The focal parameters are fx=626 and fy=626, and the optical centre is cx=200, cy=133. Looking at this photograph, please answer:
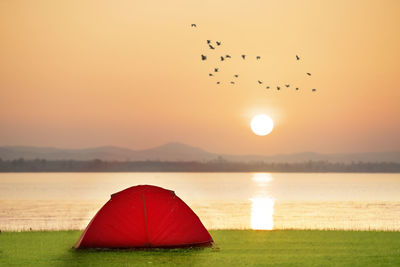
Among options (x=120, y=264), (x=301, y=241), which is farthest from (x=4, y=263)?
(x=301, y=241)

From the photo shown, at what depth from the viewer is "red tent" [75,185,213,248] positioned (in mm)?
18828

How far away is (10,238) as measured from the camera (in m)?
22.6

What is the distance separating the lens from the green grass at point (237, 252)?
55.7 ft

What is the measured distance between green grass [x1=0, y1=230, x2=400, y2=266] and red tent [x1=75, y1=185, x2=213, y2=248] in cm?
40

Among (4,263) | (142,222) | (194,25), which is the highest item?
(194,25)

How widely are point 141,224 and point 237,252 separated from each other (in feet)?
9.97

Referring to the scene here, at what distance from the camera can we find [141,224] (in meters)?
19.0

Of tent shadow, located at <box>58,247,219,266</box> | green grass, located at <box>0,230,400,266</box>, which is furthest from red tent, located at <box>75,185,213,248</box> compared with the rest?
green grass, located at <box>0,230,400,266</box>

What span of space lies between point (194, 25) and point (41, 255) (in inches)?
445

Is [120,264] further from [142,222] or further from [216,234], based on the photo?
[216,234]

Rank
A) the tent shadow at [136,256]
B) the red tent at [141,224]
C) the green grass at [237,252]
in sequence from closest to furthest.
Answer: the tent shadow at [136,256] < the green grass at [237,252] < the red tent at [141,224]

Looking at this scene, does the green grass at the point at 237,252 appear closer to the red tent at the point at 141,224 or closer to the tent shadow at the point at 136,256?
the tent shadow at the point at 136,256

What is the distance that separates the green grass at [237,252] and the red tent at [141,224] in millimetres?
404

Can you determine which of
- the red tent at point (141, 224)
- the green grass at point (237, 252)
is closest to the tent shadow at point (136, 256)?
the green grass at point (237, 252)
